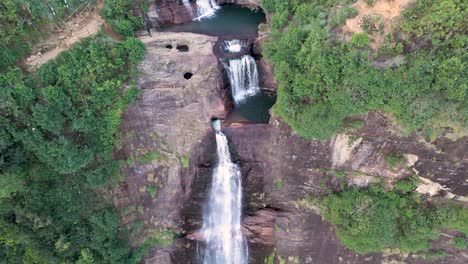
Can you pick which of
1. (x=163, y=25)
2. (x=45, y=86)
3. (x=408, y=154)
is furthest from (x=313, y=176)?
→ (x=45, y=86)

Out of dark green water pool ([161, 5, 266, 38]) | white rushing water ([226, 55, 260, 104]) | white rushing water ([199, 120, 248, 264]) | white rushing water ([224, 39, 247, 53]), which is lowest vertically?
white rushing water ([199, 120, 248, 264])

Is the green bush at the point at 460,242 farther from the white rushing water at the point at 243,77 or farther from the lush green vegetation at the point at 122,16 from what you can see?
the lush green vegetation at the point at 122,16

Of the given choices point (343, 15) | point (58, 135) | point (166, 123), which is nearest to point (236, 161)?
point (166, 123)

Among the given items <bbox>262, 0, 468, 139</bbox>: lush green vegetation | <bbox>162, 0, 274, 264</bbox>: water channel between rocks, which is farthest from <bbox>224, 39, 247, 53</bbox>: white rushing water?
<bbox>262, 0, 468, 139</bbox>: lush green vegetation

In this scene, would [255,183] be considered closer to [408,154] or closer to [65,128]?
[408,154]

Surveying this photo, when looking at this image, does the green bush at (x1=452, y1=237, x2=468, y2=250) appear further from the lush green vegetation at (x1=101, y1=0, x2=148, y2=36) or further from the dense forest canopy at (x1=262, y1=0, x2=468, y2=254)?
the lush green vegetation at (x1=101, y1=0, x2=148, y2=36)

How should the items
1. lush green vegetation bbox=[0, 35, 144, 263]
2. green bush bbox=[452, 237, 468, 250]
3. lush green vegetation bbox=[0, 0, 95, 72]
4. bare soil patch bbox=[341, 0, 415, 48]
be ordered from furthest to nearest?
green bush bbox=[452, 237, 468, 250] → lush green vegetation bbox=[0, 0, 95, 72] → lush green vegetation bbox=[0, 35, 144, 263] → bare soil patch bbox=[341, 0, 415, 48]

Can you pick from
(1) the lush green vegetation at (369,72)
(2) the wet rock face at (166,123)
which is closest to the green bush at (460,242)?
(1) the lush green vegetation at (369,72)
